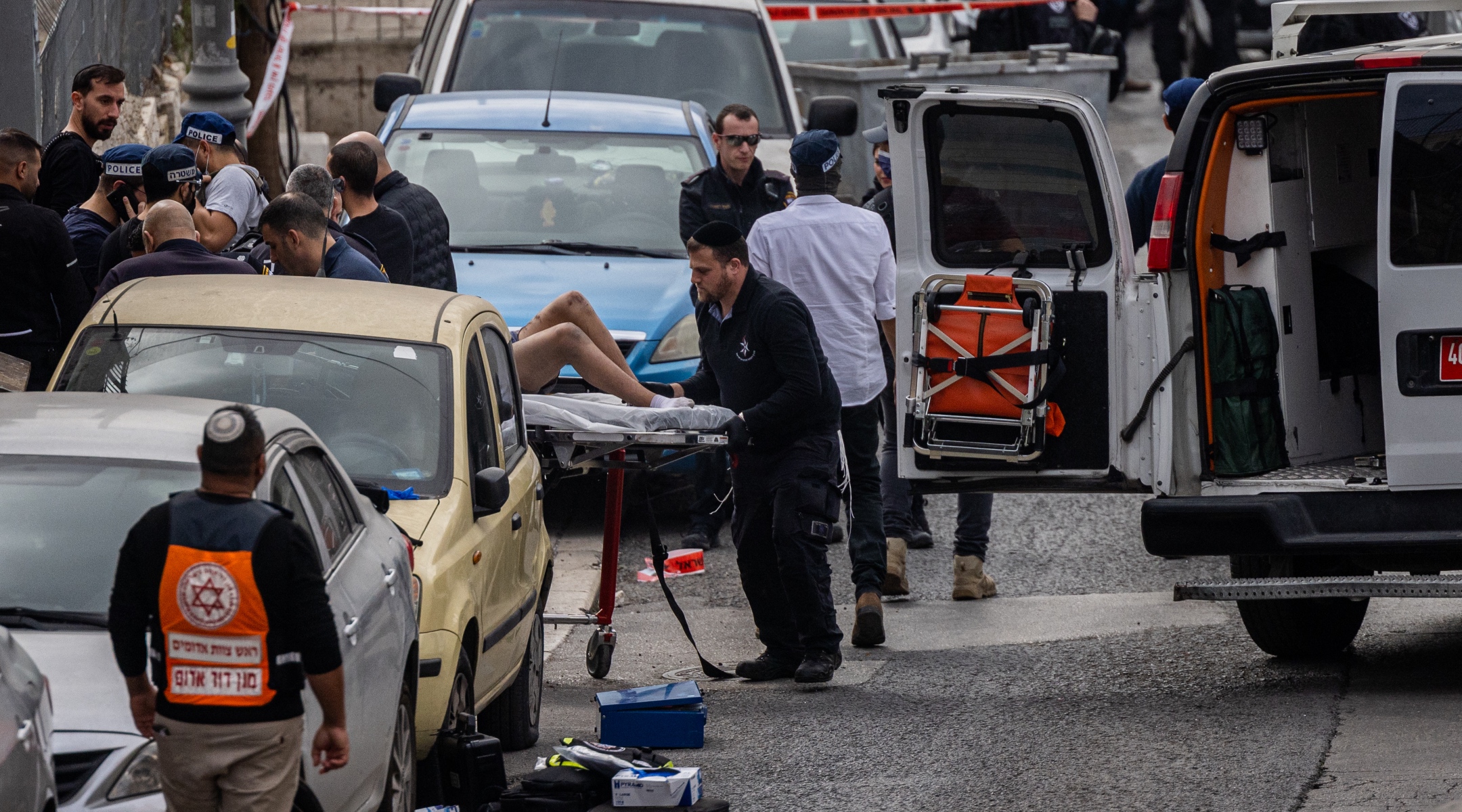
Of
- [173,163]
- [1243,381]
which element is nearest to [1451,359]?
[1243,381]

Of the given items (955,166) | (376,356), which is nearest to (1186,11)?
(955,166)

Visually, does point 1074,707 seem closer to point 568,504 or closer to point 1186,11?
point 568,504

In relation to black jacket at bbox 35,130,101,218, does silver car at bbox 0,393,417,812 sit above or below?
below

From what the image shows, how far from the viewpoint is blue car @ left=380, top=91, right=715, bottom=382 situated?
10.7m

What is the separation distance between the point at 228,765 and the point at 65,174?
6084 mm

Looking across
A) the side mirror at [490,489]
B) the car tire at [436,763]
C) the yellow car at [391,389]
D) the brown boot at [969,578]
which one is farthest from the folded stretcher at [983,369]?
the car tire at [436,763]

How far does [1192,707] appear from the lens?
7.42 m

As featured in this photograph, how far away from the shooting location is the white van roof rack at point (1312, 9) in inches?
298

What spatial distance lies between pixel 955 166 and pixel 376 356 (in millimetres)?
2584

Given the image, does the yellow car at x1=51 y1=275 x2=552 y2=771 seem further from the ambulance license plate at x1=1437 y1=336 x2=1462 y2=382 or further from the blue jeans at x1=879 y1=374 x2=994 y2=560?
the ambulance license plate at x1=1437 y1=336 x2=1462 y2=382

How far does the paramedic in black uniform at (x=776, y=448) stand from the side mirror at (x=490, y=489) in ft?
5.16

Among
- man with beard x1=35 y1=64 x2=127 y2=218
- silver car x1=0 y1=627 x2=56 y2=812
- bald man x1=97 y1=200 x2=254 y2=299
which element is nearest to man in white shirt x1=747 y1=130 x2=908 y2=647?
bald man x1=97 y1=200 x2=254 y2=299

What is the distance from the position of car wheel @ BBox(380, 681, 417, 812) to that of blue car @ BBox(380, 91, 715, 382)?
15.9 ft

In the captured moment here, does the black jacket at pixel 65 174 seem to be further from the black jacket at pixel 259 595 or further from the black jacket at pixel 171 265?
the black jacket at pixel 259 595
